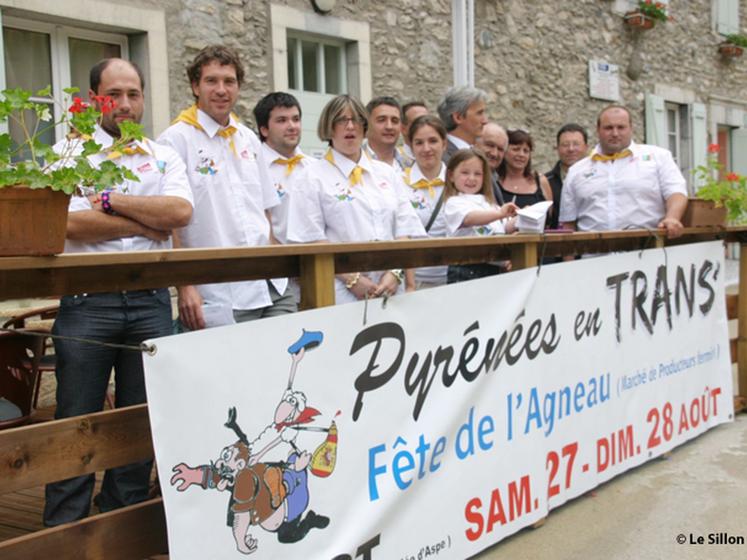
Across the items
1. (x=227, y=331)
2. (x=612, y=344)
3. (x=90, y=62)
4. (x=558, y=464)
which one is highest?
(x=90, y=62)

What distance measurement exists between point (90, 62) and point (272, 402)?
484 cm

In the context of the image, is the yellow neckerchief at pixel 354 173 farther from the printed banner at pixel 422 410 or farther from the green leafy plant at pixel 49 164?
the green leafy plant at pixel 49 164

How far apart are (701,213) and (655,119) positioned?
8.04m

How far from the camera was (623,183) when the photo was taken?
5133 mm

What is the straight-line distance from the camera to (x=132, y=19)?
6.44m

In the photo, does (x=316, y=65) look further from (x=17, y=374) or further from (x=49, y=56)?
(x=17, y=374)

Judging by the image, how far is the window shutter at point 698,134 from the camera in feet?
43.5

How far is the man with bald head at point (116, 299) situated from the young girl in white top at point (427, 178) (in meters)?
1.69

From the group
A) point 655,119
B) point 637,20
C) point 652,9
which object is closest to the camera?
point 637,20

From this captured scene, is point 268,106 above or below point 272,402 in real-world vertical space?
above

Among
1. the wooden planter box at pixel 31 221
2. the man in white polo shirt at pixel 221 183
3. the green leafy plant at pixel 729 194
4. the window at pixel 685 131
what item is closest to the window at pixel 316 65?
the green leafy plant at pixel 729 194

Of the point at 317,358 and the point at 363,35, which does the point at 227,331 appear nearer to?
the point at 317,358

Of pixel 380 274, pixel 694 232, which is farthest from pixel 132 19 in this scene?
pixel 694 232

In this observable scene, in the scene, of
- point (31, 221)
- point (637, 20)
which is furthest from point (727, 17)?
point (31, 221)
